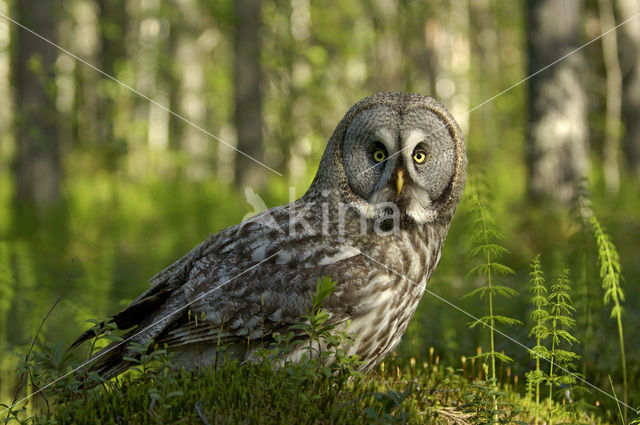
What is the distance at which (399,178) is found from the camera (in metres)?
3.20

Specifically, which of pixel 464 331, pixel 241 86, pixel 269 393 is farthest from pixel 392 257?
pixel 241 86

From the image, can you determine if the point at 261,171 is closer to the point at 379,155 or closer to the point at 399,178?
the point at 379,155

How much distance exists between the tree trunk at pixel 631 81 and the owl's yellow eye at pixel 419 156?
11675mm

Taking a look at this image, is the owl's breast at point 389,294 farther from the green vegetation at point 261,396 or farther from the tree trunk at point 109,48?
the tree trunk at point 109,48

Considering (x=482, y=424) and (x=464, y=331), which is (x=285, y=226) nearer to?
(x=482, y=424)

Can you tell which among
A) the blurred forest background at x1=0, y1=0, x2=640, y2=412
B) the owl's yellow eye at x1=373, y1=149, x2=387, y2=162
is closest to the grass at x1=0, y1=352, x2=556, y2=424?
the owl's yellow eye at x1=373, y1=149, x2=387, y2=162

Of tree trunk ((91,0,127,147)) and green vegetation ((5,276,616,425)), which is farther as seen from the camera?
tree trunk ((91,0,127,147))

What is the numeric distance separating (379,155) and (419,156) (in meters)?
0.23

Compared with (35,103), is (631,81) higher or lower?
higher

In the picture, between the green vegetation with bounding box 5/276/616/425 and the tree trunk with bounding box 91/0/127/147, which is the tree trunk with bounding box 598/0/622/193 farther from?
the green vegetation with bounding box 5/276/616/425

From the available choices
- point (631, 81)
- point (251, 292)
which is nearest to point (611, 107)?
point (631, 81)

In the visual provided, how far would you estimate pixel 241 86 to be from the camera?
39.3ft

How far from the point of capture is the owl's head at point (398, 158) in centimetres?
323

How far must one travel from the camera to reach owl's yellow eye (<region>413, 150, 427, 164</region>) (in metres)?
3.31
